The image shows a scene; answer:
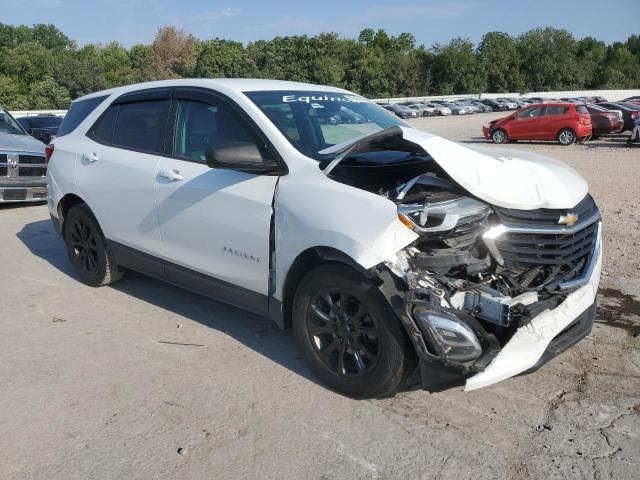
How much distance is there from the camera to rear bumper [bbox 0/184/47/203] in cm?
949

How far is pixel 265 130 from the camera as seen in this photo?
→ 3.93 meters

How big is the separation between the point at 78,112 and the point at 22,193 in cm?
463

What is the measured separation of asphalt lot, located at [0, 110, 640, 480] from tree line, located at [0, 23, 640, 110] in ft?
202

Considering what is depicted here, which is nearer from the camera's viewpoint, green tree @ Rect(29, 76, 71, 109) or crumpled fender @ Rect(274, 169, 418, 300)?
crumpled fender @ Rect(274, 169, 418, 300)

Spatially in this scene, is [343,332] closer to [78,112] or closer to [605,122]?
[78,112]

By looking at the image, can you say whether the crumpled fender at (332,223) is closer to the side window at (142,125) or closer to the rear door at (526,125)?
the side window at (142,125)

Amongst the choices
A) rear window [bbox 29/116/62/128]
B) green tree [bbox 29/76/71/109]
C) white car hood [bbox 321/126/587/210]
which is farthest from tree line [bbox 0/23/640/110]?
white car hood [bbox 321/126/587/210]

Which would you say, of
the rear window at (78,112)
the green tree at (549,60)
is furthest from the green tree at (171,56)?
the rear window at (78,112)

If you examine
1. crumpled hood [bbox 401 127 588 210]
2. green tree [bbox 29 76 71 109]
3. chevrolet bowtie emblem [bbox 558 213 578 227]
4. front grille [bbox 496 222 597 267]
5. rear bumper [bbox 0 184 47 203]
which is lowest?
rear bumper [bbox 0 184 47 203]

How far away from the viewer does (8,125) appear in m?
11.1

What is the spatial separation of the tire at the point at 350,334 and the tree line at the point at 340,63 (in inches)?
2470

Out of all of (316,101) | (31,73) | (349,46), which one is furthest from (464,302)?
(349,46)

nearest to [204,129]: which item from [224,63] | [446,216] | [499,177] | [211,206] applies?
[211,206]

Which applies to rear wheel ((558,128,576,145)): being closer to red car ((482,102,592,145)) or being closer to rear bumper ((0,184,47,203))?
red car ((482,102,592,145))
